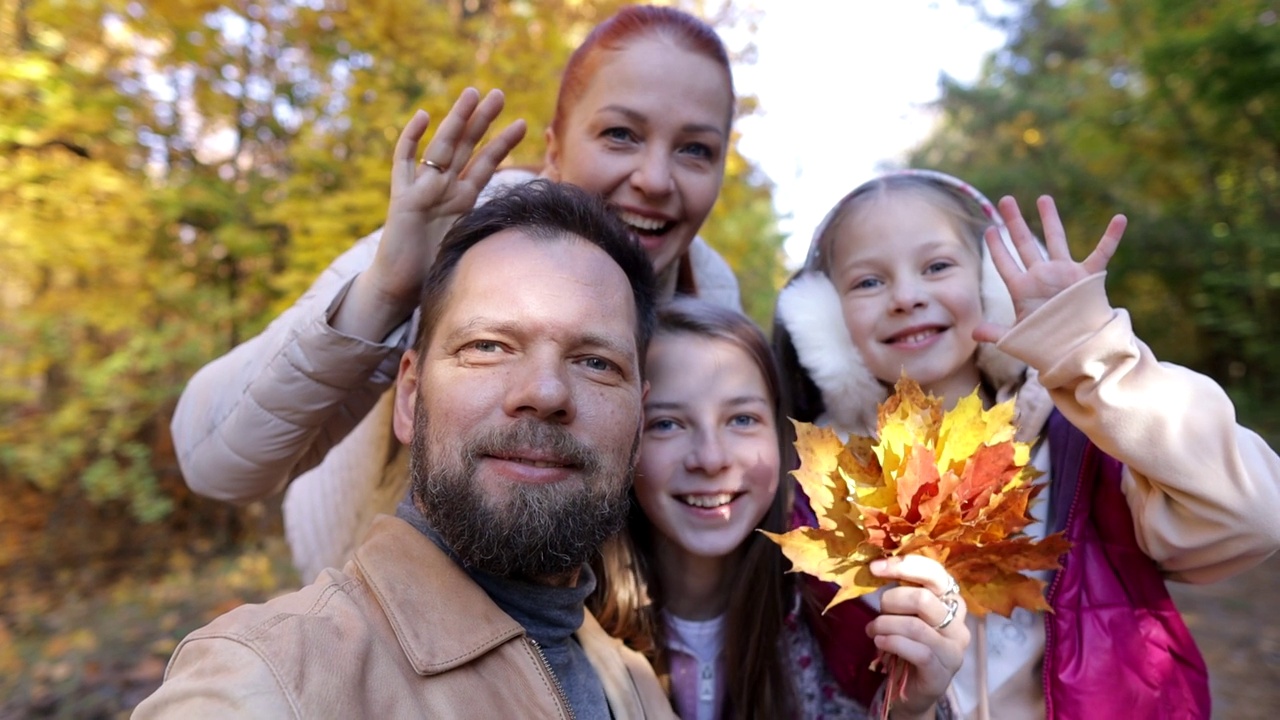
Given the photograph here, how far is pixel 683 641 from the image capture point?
2393 millimetres

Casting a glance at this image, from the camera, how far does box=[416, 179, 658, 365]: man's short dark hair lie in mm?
1967

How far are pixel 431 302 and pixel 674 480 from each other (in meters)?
0.84

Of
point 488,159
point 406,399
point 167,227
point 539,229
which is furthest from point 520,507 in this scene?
point 167,227

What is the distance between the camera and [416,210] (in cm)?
212

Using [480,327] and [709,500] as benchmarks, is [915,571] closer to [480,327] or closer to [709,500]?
[709,500]

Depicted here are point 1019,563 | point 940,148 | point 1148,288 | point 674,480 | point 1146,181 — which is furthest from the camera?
point 940,148

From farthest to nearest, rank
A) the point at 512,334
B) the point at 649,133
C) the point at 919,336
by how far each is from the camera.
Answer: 1. the point at 649,133
2. the point at 919,336
3. the point at 512,334

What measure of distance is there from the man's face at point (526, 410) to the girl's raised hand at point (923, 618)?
62 cm

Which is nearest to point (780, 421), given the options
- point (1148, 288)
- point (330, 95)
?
point (330, 95)

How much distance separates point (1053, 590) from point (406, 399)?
5.68 ft

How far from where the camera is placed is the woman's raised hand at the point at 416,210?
2.11 meters

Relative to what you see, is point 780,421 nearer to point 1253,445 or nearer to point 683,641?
point 683,641

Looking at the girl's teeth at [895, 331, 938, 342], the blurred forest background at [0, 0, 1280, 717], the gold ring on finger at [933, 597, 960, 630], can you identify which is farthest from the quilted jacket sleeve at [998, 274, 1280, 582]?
the blurred forest background at [0, 0, 1280, 717]

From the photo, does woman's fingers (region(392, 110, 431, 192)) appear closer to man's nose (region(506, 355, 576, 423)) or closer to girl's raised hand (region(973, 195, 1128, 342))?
man's nose (region(506, 355, 576, 423))
